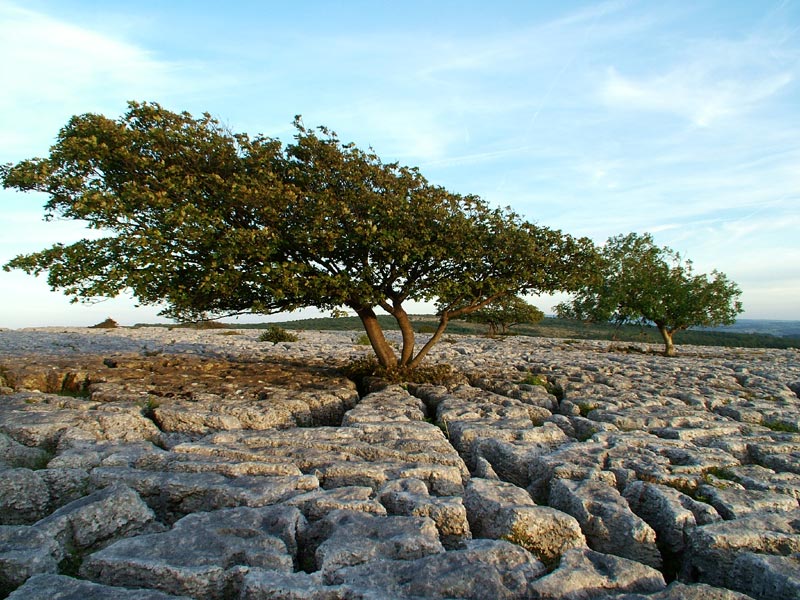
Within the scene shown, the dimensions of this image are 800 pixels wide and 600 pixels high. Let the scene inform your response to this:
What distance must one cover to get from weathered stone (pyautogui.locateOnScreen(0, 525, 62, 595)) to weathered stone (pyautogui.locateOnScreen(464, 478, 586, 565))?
3.59 m

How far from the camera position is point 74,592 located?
368 centimetres

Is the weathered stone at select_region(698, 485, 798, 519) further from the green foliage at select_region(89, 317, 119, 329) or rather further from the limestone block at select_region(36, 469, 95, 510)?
the green foliage at select_region(89, 317, 119, 329)

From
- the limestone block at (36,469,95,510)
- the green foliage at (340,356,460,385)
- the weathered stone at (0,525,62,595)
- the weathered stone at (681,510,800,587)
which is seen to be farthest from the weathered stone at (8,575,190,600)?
the green foliage at (340,356,460,385)

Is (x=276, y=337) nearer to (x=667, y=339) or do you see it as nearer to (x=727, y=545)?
(x=667, y=339)

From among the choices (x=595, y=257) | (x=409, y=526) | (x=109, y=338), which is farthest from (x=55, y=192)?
(x=109, y=338)

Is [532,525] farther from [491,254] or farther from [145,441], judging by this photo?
[491,254]

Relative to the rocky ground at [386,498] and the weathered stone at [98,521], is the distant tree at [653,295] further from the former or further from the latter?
the weathered stone at [98,521]

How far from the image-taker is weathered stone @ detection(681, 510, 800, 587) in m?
4.77

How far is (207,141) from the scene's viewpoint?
11922 millimetres

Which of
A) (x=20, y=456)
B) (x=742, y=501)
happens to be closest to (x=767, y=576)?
(x=742, y=501)

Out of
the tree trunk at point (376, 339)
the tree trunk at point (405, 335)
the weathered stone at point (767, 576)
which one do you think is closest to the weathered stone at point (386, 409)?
the tree trunk at point (376, 339)

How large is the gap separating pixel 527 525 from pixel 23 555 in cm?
408

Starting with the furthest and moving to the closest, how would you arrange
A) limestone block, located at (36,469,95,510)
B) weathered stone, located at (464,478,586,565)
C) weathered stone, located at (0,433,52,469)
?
weathered stone, located at (0,433,52,469)
limestone block, located at (36,469,95,510)
weathered stone, located at (464,478,586,565)

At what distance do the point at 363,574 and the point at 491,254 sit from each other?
32.1ft
